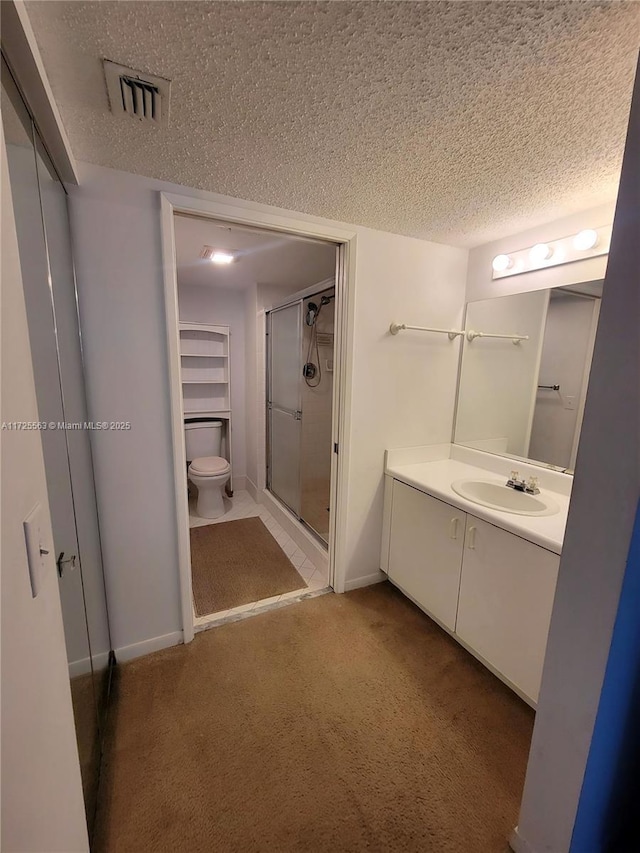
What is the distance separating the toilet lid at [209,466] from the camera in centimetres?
325

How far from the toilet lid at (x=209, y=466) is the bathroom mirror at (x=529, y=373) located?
2.11 meters

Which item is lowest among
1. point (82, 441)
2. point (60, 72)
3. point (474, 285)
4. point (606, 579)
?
point (606, 579)

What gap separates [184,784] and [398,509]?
1.54 metres

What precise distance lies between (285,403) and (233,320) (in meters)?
1.19

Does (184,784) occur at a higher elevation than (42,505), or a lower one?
lower

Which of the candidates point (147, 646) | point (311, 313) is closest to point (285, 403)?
point (311, 313)

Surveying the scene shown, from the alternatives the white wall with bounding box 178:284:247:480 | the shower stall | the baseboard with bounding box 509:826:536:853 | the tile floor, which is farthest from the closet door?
the white wall with bounding box 178:284:247:480

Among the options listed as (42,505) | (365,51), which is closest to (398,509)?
(42,505)

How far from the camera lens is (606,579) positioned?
845 mm

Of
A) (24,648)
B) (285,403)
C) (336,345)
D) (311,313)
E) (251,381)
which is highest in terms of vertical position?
(311,313)

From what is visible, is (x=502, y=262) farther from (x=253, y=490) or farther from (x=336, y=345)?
(x=253, y=490)

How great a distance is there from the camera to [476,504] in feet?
5.52

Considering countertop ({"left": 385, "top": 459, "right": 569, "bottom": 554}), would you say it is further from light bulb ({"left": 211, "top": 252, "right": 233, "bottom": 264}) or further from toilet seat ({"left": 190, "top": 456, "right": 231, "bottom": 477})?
light bulb ({"left": 211, "top": 252, "right": 233, "bottom": 264})

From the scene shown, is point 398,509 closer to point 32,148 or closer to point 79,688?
point 79,688
